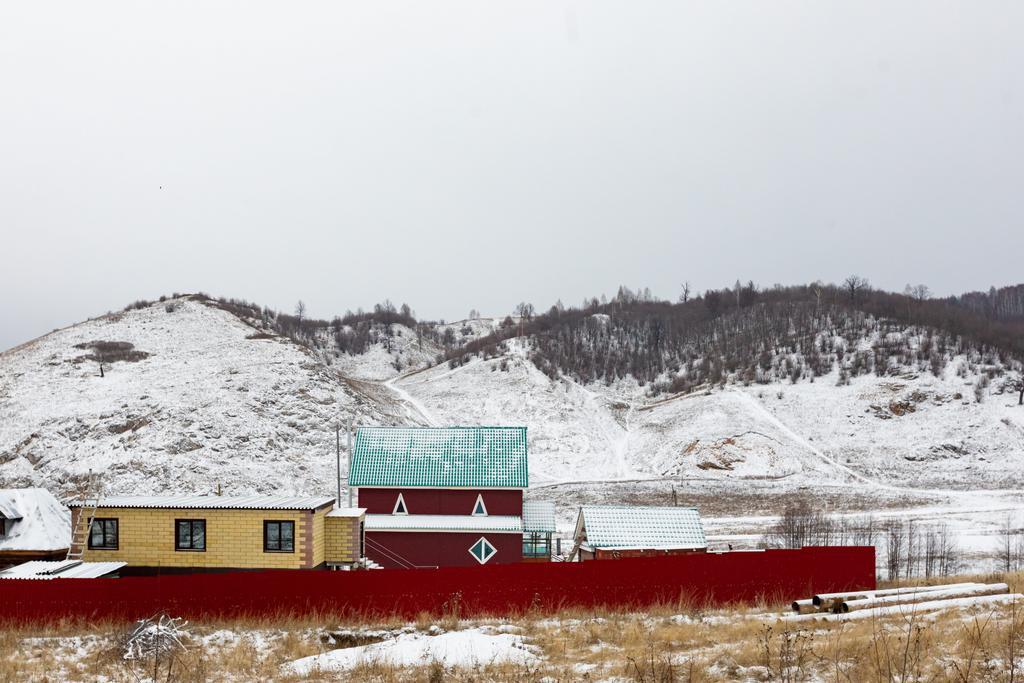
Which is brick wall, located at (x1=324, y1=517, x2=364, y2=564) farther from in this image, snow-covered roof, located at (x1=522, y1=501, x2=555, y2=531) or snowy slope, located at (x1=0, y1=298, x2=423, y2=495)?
snowy slope, located at (x1=0, y1=298, x2=423, y2=495)

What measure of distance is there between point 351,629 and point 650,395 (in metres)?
87.3

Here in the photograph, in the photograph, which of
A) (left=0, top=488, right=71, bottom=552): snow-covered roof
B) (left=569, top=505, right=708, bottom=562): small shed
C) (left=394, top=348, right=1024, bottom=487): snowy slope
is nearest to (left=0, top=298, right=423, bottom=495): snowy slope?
(left=394, top=348, right=1024, bottom=487): snowy slope

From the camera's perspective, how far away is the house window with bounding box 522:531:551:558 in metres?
39.4

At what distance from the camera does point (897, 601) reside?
19.0 metres

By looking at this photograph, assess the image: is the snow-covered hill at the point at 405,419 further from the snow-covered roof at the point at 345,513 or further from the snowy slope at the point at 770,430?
the snow-covered roof at the point at 345,513

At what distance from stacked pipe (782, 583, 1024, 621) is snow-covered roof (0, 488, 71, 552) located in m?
32.4

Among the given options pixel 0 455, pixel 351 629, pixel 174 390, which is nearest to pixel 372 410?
pixel 174 390

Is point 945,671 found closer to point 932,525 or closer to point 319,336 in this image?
point 932,525

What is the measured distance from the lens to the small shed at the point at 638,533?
109 ft

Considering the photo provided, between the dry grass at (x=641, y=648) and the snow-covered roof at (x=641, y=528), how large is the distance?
11.5 meters

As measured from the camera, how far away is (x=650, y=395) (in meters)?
104

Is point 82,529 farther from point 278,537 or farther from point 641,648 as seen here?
point 641,648

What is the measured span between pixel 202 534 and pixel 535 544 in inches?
665

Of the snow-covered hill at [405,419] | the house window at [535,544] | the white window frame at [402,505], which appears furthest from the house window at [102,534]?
the snow-covered hill at [405,419]
